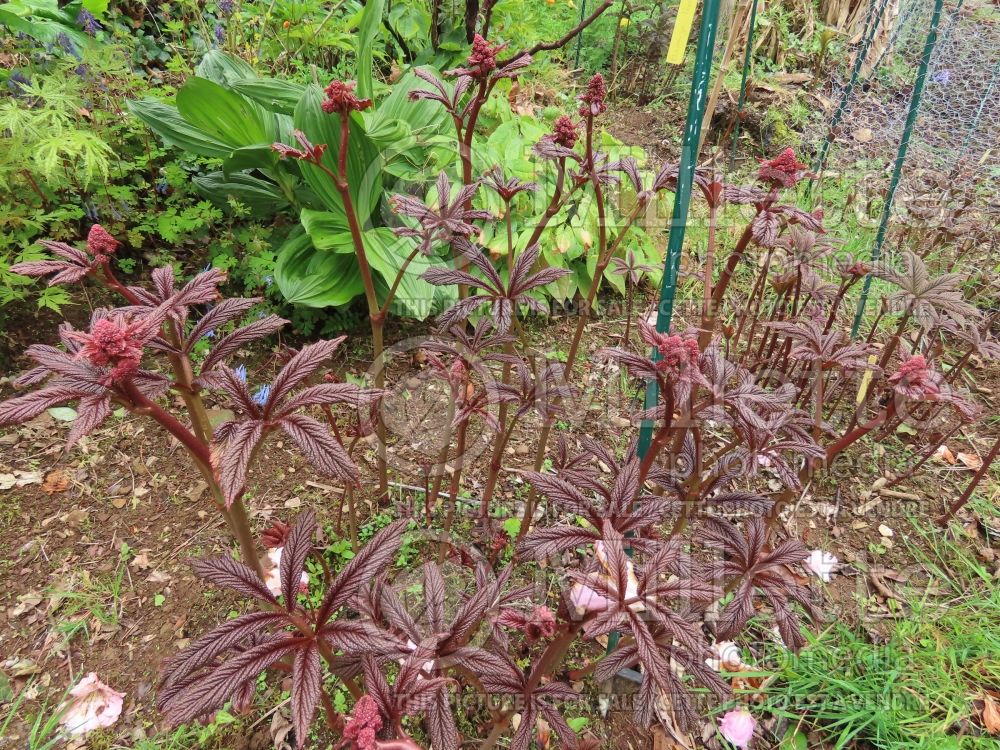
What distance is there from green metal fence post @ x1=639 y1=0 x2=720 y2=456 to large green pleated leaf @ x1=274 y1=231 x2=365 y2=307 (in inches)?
52.6

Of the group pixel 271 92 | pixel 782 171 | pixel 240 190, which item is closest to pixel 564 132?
pixel 782 171

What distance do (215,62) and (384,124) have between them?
806 millimetres

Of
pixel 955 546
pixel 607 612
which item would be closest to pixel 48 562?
pixel 607 612

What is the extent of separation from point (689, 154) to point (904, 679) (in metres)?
1.40

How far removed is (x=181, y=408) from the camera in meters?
2.05

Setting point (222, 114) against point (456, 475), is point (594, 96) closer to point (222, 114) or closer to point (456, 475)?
point (456, 475)

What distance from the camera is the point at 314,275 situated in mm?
2182

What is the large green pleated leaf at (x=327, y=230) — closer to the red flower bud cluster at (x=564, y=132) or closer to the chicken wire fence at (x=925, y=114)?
the red flower bud cluster at (x=564, y=132)

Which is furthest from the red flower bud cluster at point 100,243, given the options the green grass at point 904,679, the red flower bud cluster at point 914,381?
the green grass at point 904,679

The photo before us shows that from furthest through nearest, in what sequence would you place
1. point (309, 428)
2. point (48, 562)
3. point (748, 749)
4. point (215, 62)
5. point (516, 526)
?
point (215, 62)
point (516, 526)
point (48, 562)
point (748, 749)
point (309, 428)

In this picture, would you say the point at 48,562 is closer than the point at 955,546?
Yes

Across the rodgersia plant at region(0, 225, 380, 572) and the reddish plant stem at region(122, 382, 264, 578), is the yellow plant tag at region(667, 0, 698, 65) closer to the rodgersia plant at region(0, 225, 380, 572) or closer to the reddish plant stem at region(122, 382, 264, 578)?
the rodgersia plant at region(0, 225, 380, 572)

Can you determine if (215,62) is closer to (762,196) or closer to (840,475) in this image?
(762,196)

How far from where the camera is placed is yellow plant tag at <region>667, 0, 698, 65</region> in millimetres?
1196
